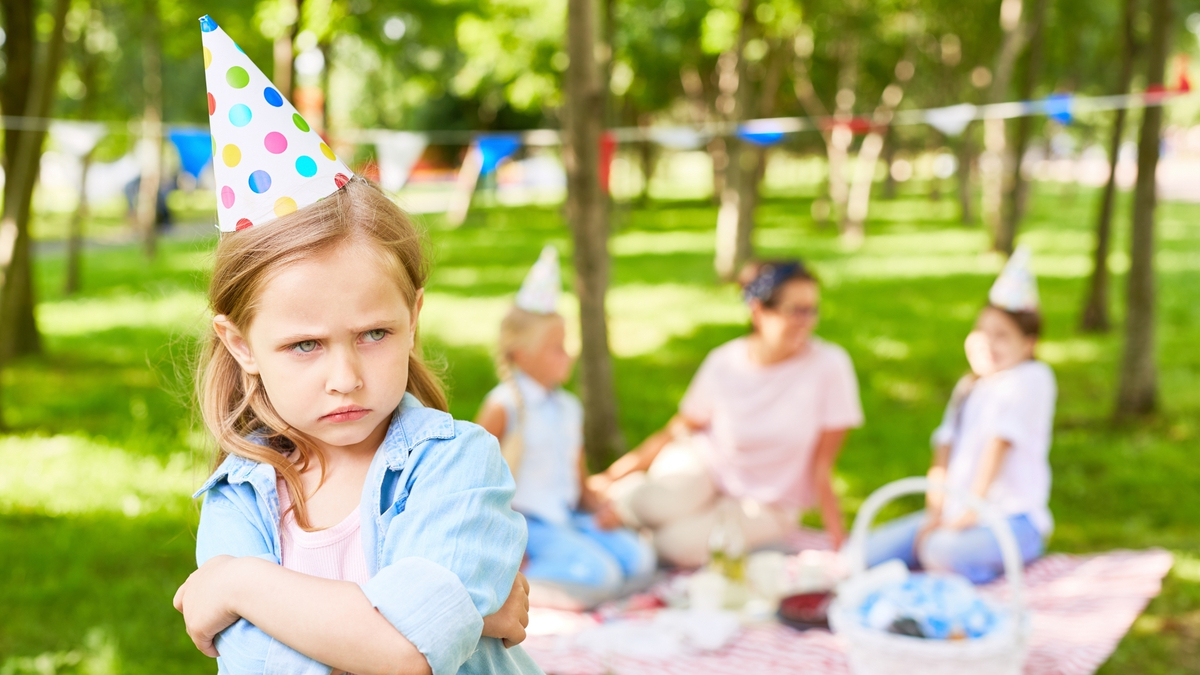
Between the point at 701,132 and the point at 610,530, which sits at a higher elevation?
the point at 701,132

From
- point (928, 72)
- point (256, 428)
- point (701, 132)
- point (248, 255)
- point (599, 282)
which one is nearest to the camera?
point (248, 255)

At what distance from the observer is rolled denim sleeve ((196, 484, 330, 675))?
1203 mm

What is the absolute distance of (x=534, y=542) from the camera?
4.18 meters

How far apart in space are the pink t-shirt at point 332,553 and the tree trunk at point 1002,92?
464 inches

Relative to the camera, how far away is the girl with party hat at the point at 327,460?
118 cm

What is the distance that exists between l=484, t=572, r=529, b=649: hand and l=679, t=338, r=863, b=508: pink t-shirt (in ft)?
10.8

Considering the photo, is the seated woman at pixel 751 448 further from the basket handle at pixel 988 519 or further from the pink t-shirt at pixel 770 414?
the basket handle at pixel 988 519

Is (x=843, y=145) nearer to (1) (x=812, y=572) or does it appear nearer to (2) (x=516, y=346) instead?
(1) (x=812, y=572)

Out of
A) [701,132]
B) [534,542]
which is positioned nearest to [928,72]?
[701,132]

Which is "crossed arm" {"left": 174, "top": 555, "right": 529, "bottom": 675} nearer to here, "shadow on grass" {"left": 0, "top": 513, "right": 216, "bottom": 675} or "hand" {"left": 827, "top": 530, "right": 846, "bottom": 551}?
"shadow on grass" {"left": 0, "top": 513, "right": 216, "bottom": 675}

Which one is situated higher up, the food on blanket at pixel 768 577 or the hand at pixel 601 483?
the hand at pixel 601 483

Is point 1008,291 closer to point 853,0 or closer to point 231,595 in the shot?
point 231,595

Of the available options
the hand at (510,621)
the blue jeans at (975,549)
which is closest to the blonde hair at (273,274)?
the hand at (510,621)

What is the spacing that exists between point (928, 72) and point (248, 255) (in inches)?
1306
